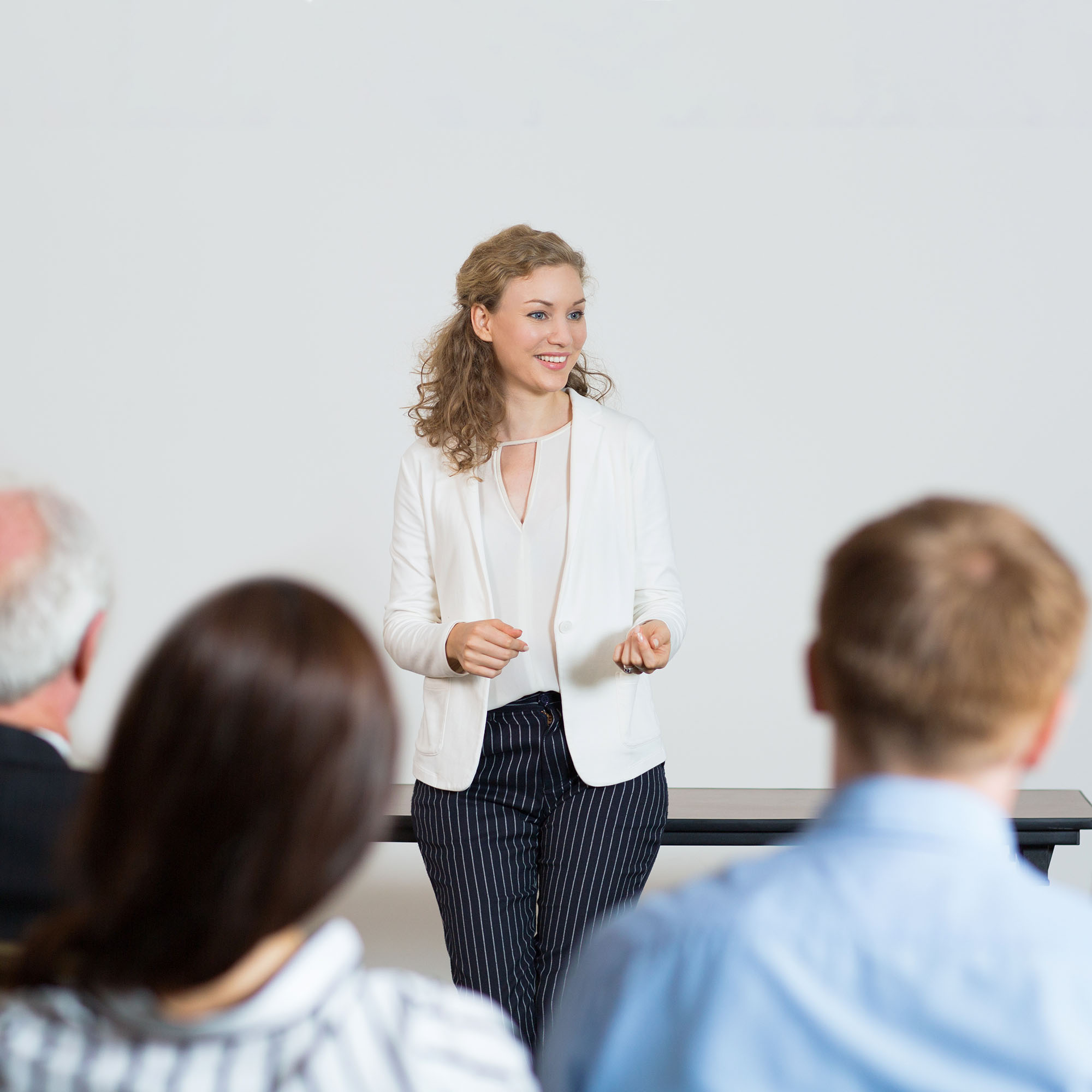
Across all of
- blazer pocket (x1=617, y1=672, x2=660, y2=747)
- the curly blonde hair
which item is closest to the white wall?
the curly blonde hair

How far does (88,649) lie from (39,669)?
6 centimetres

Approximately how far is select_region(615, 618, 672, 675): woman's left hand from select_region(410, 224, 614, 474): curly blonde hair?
492 millimetres

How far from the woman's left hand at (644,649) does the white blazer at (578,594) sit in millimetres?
117

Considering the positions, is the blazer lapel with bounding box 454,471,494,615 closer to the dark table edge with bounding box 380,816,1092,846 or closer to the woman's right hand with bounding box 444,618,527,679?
the woman's right hand with bounding box 444,618,527,679

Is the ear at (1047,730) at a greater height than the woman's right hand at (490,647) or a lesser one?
greater

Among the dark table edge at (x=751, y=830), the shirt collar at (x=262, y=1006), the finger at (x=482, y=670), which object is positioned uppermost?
the shirt collar at (x=262, y=1006)

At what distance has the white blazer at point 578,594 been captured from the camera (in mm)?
2438

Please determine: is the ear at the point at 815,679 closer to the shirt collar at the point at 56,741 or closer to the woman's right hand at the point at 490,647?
the shirt collar at the point at 56,741

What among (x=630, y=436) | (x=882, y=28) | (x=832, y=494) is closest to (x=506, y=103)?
(x=882, y=28)

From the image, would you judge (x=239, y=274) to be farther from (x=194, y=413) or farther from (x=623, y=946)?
(x=623, y=946)

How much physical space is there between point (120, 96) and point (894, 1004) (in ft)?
13.9

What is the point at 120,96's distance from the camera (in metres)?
4.33

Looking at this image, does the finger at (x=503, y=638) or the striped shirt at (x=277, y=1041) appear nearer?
the striped shirt at (x=277, y=1041)

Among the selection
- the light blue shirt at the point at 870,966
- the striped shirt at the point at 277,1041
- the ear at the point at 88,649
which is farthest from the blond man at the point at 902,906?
the ear at the point at 88,649
